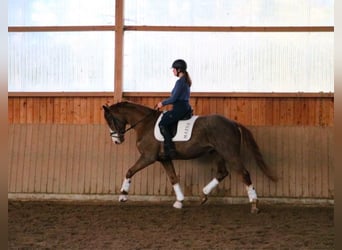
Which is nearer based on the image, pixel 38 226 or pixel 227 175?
pixel 38 226

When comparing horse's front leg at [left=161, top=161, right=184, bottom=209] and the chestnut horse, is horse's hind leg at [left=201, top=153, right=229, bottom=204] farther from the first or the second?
horse's front leg at [left=161, top=161, right=184, bottom=209]

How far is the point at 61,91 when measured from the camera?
7418 millimetres

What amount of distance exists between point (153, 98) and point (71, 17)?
1.90 metres

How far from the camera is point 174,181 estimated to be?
21.5 ft

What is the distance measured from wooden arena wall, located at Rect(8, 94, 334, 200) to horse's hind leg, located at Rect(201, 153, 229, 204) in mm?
509

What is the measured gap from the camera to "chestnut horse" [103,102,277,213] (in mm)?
6180

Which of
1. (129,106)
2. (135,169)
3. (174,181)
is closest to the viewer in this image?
(135,169)

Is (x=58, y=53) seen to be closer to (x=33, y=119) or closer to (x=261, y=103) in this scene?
(x=33, y=119)

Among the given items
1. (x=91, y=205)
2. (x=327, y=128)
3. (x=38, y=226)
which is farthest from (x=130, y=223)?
(x=327, y=128)

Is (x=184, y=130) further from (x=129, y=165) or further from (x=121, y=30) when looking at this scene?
(x=121, y=30)

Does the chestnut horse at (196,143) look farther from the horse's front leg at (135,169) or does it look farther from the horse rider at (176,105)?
the horse rider at (176,105)

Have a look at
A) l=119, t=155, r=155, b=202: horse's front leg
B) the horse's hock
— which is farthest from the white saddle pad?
the horse's hock

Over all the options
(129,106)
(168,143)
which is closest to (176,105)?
(168,143)

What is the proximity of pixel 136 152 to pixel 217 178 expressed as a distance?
4.89 ft
